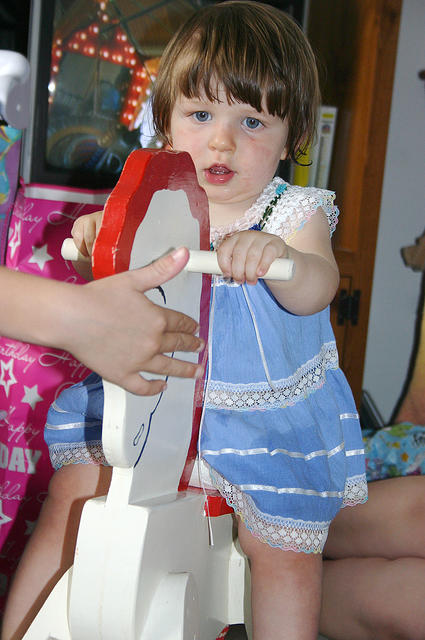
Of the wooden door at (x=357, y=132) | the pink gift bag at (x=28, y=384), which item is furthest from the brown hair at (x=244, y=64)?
the wooden door at (x=357, y=132)

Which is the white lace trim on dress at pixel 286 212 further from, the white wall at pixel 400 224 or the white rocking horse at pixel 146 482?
the white wall at pixel 400 224

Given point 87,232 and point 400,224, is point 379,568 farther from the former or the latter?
point 400,224

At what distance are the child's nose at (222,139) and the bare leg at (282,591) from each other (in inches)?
15.3

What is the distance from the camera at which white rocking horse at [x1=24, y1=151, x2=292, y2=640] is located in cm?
49

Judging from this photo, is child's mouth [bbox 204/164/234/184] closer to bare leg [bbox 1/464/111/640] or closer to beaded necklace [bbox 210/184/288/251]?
beaded necklace [bbox 210/184/288/251]

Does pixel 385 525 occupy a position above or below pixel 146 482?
below

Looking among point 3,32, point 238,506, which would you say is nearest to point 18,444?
point 238,506

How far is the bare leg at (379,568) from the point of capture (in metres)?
0.82

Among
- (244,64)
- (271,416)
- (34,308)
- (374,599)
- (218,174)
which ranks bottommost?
(374,599)

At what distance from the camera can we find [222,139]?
2.39 feet

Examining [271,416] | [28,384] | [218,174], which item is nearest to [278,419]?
[271,416]

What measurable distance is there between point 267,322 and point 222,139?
0.66 ft

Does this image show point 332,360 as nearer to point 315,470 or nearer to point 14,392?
point 315,470

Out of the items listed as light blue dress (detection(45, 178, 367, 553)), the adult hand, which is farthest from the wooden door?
the adult hand
